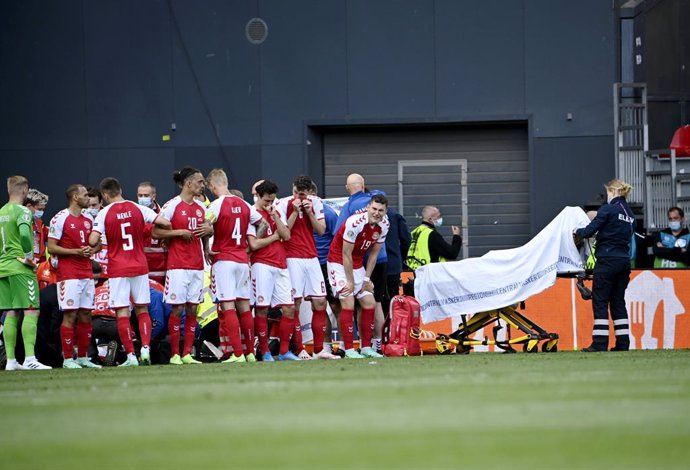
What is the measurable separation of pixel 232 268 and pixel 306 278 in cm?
114

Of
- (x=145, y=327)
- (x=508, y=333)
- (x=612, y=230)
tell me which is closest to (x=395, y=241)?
(x=508, y=333)


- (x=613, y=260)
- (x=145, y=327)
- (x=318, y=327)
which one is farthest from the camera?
(x=613, y=260)

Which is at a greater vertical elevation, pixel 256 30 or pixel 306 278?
pixel 256 30

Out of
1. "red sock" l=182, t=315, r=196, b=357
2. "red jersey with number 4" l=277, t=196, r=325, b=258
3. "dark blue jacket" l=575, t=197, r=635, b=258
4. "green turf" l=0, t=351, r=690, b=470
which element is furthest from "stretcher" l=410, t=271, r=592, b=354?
"green turf" l=0, t=351, r=690, b=470

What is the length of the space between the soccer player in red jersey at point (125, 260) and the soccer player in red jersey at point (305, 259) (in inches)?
60.8

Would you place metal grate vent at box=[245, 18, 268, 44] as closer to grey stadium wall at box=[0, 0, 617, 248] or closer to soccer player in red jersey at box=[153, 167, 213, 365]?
grey stadium wall at box=[0, 0, 617, 248]

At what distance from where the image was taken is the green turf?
4.66 m

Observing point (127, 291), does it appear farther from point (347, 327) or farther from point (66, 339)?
point (347, 327)

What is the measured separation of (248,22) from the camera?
21391mm

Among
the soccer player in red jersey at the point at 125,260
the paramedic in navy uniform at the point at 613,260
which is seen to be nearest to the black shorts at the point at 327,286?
the soccer player in red jersey at the point at 125,260

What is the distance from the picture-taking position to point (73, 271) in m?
13.1

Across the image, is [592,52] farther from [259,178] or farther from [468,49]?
[259,178]

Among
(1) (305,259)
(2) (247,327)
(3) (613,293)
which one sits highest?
(1) (305,259)

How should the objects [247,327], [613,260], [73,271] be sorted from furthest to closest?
[613,260] < [247,327] < [73,271]
